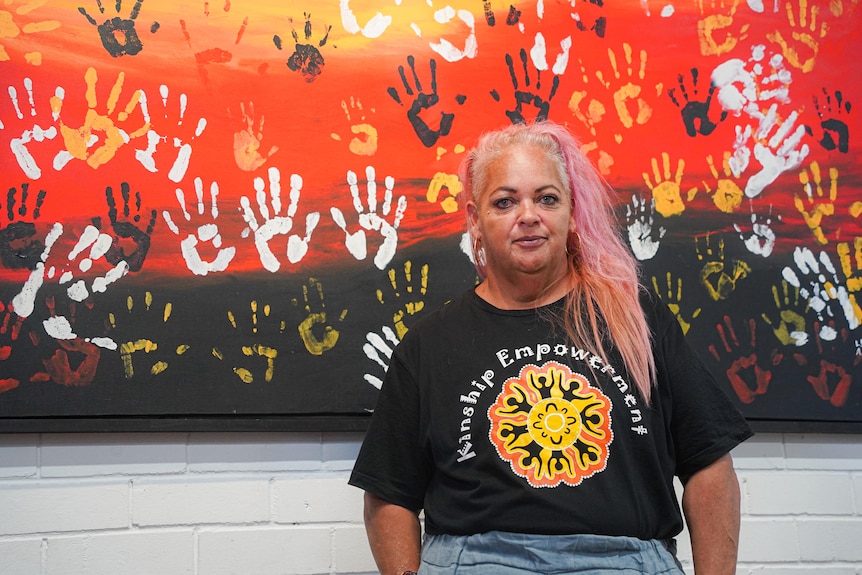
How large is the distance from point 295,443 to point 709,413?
2.83ft

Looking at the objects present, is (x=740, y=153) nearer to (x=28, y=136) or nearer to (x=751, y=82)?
(x=751, y=82)

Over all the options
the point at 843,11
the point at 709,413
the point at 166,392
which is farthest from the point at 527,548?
the point at 843,11

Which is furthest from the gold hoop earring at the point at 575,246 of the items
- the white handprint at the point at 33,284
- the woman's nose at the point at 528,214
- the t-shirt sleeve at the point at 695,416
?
the white handprint at the point at 33,284

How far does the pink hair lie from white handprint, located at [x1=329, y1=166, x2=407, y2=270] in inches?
10.3

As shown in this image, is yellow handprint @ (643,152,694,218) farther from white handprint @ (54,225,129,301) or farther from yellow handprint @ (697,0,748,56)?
white handprint @ (54,225,129,301)

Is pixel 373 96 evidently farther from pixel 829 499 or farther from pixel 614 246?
pixel 829 499

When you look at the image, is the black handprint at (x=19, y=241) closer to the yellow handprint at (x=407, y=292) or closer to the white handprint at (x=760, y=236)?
the yellow handprint at (x=407, y=292)

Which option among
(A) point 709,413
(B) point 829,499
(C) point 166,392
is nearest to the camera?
(A) point 709,413

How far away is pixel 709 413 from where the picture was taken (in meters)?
1.50

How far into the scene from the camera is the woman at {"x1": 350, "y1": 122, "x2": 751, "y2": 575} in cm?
142

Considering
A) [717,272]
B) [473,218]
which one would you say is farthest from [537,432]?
[717,272]

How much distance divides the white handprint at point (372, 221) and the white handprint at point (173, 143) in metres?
0.33

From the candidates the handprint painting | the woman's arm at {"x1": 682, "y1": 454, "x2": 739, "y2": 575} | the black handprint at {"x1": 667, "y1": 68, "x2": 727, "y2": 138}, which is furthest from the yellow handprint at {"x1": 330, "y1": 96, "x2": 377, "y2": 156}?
the woman's arm at {"x1": 682, "y1": 454, "x2": 739, "y2": 575}

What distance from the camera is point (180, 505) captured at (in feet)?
5.93
